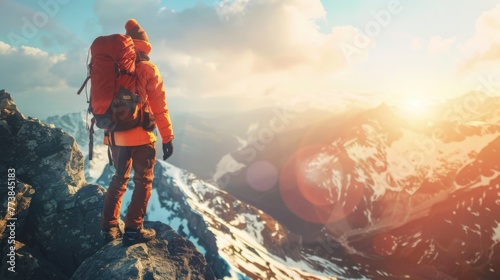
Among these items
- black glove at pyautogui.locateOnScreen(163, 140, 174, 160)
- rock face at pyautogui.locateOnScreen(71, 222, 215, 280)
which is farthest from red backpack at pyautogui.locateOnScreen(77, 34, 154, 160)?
rock face at pyautogui.locateOnScreen(71, 222, 215, 280)

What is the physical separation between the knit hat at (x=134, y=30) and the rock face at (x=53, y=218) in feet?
23.3

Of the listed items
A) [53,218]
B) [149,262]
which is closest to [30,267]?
[53,218]

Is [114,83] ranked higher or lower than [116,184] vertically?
higher

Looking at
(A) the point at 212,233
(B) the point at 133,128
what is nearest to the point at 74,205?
(B) the point at 133,128

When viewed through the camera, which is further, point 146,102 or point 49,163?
point 49,163

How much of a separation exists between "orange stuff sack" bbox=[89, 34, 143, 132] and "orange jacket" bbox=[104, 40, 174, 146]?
0.29m

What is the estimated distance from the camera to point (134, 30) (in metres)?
9.11

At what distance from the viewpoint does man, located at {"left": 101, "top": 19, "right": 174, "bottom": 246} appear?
8.91m

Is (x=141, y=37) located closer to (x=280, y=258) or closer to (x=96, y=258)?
(x=96, y=258)

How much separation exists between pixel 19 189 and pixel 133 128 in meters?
7.68

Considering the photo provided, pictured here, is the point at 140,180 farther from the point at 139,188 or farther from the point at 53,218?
the point at 53,218

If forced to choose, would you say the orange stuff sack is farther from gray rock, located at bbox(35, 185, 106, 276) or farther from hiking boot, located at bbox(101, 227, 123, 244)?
gray rock, located at bbox(35, 185, 106, 276)

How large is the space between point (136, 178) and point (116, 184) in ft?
2.11

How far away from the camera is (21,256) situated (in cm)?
1080
